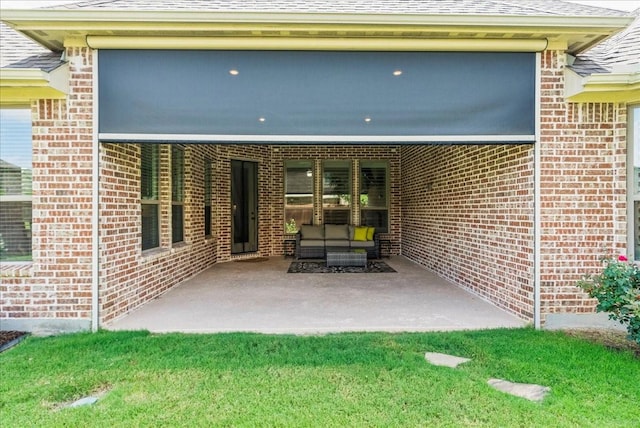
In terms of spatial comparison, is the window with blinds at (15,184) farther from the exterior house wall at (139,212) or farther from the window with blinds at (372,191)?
the window with blinds at (372,191)

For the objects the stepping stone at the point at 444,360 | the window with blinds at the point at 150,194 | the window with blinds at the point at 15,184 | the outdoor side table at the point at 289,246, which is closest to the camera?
the stepping stone at the point at 444,360

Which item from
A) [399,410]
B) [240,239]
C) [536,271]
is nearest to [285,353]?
[399,410]

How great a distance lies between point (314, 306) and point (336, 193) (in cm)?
594

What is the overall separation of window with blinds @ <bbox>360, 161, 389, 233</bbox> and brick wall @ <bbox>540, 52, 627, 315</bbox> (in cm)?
631

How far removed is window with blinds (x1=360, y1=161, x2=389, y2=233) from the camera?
403 inches

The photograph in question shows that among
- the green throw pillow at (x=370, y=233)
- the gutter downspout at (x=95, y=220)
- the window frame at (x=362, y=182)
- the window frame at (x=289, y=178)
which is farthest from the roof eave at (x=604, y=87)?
the window frame at (x=289, y=178)

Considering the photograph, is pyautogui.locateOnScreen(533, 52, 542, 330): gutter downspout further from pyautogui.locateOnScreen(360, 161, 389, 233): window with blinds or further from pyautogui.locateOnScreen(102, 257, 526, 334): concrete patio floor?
pyautogui.locateOnScreen(360, 161, 389, 233): window with blinds

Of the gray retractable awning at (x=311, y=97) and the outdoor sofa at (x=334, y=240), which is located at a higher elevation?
the gray retractable awning at (x=311, y=97)

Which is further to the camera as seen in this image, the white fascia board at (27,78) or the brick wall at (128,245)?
the brick wall at (128,245)

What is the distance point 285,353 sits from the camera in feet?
10.6

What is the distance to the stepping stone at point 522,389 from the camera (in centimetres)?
255

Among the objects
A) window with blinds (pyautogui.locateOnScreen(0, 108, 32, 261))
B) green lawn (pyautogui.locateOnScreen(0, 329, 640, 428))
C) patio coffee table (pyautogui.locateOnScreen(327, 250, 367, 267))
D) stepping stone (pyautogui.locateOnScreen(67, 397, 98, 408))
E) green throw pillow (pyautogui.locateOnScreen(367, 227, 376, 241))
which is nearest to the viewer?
green lawn (pyautogui.locateOnScreen(0, 329, 640, 428))

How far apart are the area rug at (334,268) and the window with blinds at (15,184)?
447 cm

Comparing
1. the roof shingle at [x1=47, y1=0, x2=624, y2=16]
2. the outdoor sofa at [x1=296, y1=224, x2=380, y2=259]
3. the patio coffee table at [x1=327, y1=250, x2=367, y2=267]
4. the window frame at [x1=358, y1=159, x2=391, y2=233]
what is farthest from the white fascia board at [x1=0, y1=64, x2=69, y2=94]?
the window frame at [x1=358, y1=159, x2=391, y2=233]
